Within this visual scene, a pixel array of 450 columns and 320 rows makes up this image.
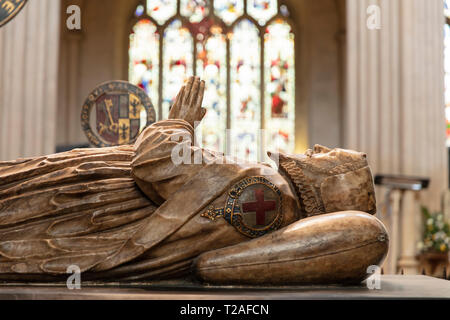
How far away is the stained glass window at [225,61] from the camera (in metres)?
15.6

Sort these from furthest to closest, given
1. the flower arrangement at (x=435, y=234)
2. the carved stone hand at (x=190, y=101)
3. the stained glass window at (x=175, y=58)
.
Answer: the stained glass window at (x=175, y=58), the flower arrangement at (x=435, y=234), the carved stone hand at (x=190, y=101)

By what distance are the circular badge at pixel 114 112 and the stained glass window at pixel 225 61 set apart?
29.6ft

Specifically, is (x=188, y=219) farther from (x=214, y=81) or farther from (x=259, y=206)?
(x=214, y=81)

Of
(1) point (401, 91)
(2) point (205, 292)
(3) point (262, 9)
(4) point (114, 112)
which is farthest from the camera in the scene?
(3) point (262, 9)

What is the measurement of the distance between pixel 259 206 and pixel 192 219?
12.7 inches

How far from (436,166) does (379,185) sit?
1.03 metres

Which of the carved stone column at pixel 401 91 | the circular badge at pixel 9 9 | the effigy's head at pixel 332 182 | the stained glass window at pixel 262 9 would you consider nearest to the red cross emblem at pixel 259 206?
the effigy's head at pixel 332 182

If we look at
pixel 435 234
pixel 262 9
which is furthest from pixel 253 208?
pixel 262 9

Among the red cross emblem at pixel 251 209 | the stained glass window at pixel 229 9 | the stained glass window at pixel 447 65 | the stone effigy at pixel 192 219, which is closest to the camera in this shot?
the stone effigy at pixel 192 219

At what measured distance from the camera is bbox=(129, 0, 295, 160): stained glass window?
51.2ft

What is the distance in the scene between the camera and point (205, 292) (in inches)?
110

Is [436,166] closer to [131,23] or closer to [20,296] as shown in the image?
[20,296]

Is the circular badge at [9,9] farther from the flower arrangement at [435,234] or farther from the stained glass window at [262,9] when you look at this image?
the stained glass window at [262,9]

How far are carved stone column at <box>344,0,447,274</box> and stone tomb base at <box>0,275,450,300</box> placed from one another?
643cm
